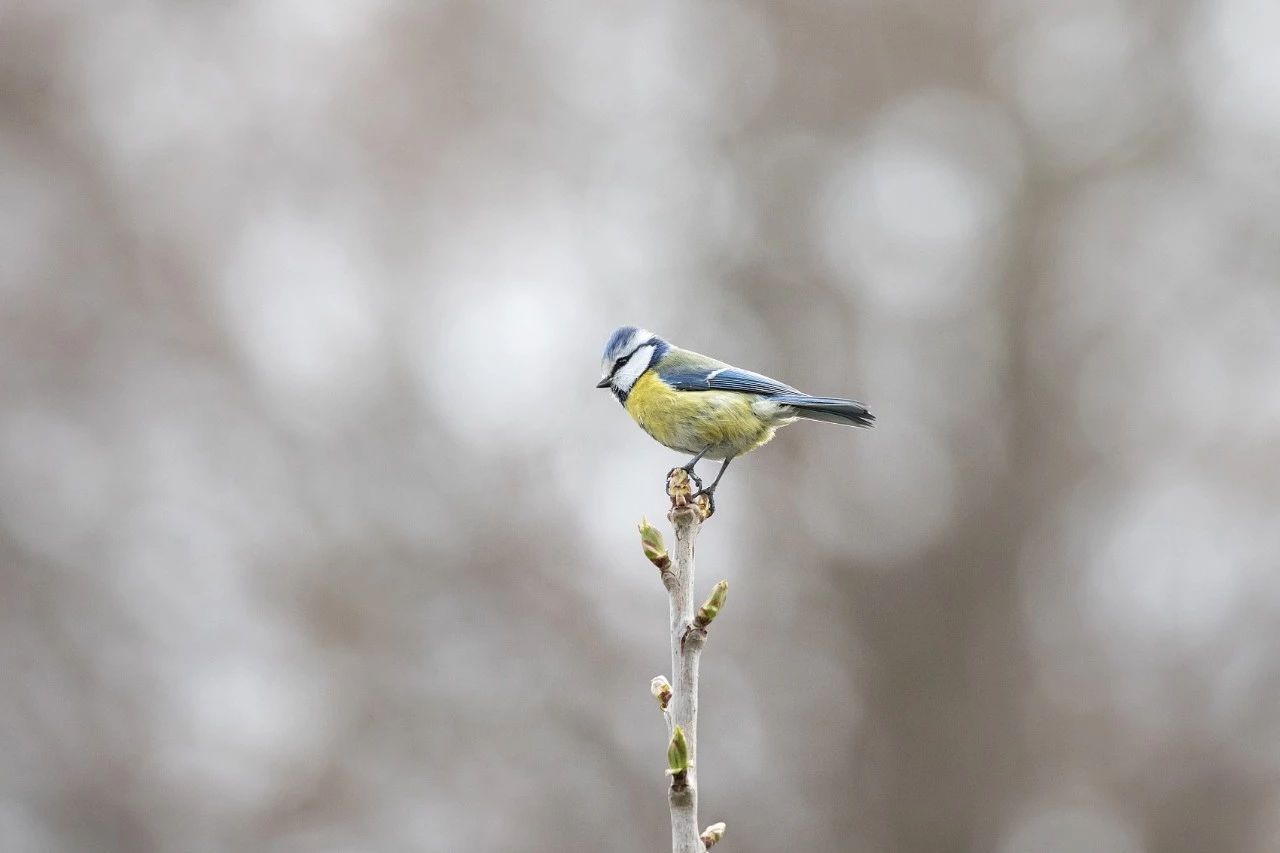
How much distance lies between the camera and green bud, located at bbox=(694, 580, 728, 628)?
2.34 meters

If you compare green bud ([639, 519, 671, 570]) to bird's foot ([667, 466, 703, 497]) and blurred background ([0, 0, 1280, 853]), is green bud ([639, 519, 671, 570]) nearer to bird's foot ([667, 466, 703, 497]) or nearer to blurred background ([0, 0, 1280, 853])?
bird's foot ([667, 466, 703, 497])

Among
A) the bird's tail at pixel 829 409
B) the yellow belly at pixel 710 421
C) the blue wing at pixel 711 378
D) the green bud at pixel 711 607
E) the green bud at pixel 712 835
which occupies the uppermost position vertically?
the blue wing at pixel 711 378

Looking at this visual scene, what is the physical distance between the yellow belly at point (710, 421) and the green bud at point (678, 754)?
1802 millimetres

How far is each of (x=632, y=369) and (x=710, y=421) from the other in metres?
0.59

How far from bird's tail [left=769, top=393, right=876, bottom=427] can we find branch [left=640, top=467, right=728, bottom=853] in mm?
1036

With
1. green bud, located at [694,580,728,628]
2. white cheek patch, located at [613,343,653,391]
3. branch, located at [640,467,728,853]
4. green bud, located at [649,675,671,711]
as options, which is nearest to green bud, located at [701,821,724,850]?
branch, located at [640,467,728,853]

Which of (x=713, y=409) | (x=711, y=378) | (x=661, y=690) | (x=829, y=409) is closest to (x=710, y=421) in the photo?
(x=713, y=409)

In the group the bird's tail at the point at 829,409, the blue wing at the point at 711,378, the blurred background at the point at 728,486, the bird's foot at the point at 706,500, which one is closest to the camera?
the bird's foot at the point at 706,500

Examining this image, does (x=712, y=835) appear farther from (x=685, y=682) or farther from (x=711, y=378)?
(x=711, y=378)

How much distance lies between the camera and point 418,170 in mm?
10773

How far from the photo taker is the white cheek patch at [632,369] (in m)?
4.39

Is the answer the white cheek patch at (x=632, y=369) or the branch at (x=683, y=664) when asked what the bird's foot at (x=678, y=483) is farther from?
the white cheek patch at (x=632, y=369)

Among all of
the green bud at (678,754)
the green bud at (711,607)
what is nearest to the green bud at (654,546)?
the green bud at (711,607)

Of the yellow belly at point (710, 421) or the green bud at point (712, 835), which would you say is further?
the yellow belly at point (710, 421)
